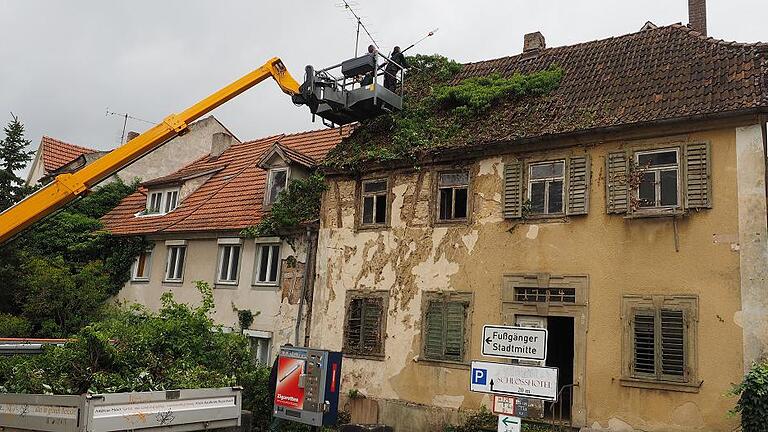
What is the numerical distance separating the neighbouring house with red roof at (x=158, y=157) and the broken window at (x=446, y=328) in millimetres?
17463

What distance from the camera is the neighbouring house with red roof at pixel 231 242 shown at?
61.7 ft

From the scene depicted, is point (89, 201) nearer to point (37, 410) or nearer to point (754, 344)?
point (37, 410)

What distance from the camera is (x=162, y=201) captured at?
992 inches

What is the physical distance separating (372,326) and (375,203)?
320cm

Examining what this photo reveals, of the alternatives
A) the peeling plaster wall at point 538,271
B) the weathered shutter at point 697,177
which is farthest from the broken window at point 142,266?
the weathered shutter at point 697,177

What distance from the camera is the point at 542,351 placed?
756cm

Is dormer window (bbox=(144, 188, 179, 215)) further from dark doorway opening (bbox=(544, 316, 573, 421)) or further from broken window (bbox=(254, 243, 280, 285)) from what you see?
dark doorway opening (bbox=(544, 316, 573, 421))

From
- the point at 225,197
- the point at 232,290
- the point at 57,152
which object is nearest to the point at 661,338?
A: the point at 232,290

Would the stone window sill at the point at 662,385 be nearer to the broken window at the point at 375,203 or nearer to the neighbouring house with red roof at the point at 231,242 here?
the broken window at the point at 375,203

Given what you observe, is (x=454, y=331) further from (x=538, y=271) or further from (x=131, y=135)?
(x=131, y=135)

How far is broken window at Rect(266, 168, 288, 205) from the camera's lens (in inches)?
804

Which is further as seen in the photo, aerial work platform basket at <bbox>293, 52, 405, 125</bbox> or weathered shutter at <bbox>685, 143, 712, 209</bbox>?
aerial work platform basket at <bbox>293, 52, 405, 125</bbox>

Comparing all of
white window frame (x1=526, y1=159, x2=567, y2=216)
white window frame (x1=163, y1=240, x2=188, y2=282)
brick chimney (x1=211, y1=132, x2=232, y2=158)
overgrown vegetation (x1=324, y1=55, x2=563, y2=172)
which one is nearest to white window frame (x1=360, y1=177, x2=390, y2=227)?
overgrown vegetation (x1=324, y1=55, x2=563, y2=172)

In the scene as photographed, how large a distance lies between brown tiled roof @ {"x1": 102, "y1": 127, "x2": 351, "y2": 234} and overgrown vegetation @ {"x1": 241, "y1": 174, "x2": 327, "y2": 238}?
1142 millimetres
